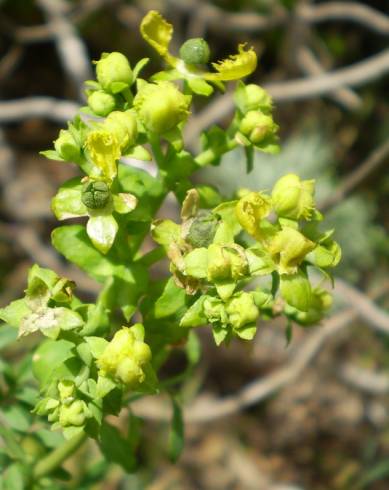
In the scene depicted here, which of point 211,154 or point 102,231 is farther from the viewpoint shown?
point 211,154

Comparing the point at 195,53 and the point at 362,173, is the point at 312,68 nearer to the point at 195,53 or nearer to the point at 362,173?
the point at 362,173

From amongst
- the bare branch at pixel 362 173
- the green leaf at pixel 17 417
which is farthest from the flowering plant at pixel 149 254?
the bare branch at pixel 362 173

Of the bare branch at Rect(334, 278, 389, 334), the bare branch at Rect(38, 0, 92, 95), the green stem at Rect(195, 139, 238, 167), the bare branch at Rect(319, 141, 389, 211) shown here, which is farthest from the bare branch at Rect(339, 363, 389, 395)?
the green stem at Rect(195, 139, 238, 167)

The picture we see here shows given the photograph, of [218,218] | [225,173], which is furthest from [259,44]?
[218,218]

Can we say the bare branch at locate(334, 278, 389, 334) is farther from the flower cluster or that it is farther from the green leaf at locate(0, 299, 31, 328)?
the green leaf at locate(0, 299, 31, 328)

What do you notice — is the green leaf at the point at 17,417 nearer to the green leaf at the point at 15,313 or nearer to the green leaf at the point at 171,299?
the green leaf at the point at 15,313

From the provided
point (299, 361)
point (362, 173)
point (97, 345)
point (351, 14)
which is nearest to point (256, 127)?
point (97, 345)
